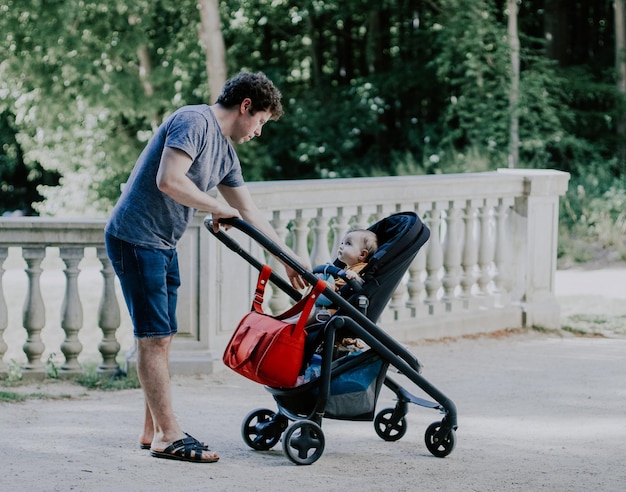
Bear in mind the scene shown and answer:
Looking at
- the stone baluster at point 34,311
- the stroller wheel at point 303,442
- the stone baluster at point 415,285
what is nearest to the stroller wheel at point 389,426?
the stroller wheel at point 303,442

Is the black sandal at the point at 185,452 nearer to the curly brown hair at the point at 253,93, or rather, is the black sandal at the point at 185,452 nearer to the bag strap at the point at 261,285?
the bag strap at the point at 261,285

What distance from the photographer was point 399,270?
490 centimetres

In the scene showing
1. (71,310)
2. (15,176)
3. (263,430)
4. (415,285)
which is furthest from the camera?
(15,176)

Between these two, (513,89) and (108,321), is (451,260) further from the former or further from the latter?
(513,89)

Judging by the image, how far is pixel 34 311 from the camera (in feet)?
21.4

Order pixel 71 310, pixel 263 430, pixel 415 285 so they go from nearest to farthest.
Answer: pixel 263 430
pixel 71 310
pixel 415 285

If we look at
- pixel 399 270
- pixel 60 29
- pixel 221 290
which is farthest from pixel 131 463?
pixel 60 29

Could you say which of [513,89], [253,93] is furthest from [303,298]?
[513,89]

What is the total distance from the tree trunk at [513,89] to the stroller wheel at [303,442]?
40.9 feet

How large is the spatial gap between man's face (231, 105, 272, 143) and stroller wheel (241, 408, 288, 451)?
128cm

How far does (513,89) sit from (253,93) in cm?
1315

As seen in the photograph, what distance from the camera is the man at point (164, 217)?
450cm

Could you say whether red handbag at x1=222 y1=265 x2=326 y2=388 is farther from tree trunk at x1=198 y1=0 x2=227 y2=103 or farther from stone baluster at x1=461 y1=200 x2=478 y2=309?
tree trunk at x1=198 y1=0 x2=227 y2=103

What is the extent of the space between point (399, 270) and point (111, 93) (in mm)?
16237
